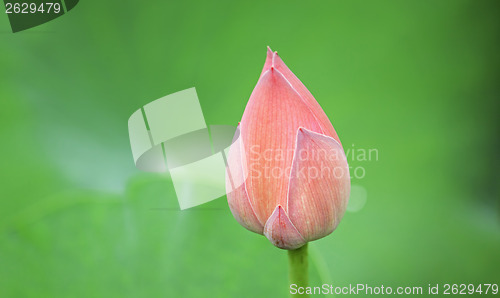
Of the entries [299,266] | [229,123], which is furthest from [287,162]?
[229,123]

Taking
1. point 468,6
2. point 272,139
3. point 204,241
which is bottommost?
point 204,241

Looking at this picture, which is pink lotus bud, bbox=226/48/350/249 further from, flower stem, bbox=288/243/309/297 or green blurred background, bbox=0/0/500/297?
green blurred background, bbox=0/0/500/297

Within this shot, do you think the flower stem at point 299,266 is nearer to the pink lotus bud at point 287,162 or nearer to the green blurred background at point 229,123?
the pink lotus bud at point 287,162

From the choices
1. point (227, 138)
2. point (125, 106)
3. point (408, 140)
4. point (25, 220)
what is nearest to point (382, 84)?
point (408, 140)

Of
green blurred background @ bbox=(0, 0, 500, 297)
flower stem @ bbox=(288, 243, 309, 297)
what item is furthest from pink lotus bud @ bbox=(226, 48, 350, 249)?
green blurred background @ bbox=(0, 0, 500, 297)

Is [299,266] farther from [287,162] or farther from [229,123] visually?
[229,123]

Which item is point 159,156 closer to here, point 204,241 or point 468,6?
point 204,241
